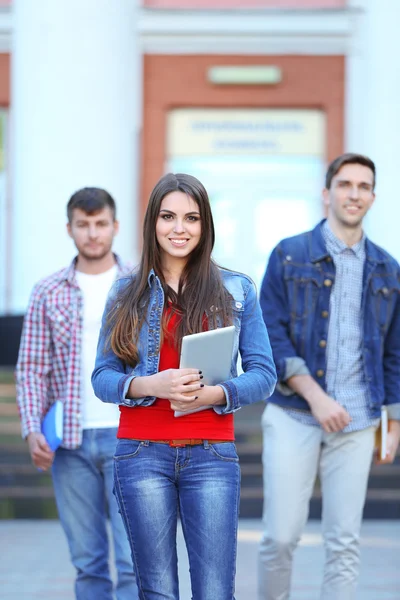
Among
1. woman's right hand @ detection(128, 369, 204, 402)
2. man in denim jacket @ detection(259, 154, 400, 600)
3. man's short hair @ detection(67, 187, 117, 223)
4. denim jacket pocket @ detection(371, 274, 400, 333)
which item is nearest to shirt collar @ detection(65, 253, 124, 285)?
man's short hair @ detection(67, 187, 117, 223)

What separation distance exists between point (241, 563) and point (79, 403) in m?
2.19

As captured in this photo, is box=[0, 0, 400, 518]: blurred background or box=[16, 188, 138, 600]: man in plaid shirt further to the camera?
A: box=[0, 0, 400, 518]: blurred background

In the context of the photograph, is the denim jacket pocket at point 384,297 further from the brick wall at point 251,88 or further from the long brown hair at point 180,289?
the brick wall at point 251,88

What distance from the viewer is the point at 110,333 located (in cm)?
307

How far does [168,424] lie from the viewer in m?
2.91

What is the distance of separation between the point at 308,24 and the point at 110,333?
30.4ft

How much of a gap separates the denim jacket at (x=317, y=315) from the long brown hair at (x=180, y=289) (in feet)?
3.60

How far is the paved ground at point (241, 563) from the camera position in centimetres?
523

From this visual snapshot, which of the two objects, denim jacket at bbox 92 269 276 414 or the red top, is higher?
denim jacket at bbox 92 269 276 414

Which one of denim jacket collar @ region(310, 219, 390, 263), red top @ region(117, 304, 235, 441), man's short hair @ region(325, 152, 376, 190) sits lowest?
red top @ region(117, 304, 235, 441)

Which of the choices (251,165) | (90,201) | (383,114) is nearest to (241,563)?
(90,201)

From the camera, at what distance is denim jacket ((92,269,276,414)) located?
115 inches

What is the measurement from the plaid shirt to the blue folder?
3 cm

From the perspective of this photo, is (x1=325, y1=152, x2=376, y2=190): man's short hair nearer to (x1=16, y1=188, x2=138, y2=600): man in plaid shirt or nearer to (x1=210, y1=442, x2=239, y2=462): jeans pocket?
(x1=16, y1=188, x2=138, y2=600): man in plaid shirt
